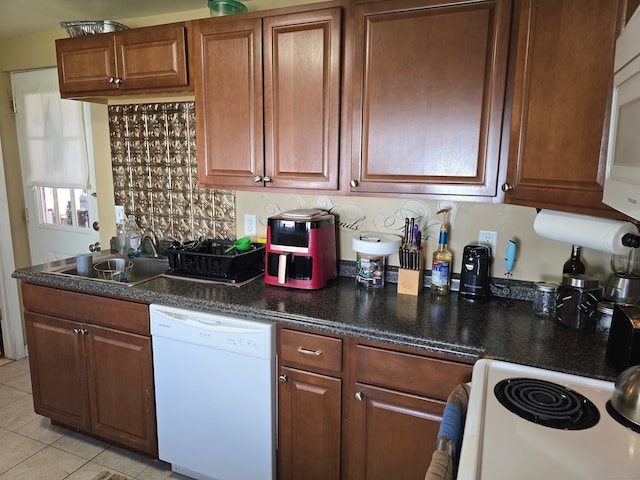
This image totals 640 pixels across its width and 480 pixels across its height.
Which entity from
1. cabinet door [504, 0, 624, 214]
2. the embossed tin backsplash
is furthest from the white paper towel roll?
the embossed tin backsplash

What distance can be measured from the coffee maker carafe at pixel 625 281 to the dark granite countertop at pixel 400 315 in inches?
6.2

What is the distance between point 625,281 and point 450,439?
99cm

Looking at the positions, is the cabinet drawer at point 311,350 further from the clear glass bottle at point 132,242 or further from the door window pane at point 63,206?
the door window pane at point 63,206

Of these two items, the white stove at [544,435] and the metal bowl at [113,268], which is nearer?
the white stove at [544,435]

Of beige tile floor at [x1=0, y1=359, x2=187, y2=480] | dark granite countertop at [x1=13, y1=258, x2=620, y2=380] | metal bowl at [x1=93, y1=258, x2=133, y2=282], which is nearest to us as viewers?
dark granite countertop at [x1=13, y1=258, x2=620, y2=380]

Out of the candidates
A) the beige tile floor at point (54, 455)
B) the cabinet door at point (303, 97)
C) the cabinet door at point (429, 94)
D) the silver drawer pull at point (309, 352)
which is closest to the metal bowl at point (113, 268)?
the beige tile floor at point (54, 455)

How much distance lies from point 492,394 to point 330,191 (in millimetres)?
1055

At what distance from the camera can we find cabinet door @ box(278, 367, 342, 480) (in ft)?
5.32

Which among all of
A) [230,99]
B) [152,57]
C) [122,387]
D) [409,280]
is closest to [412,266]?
[409,280]

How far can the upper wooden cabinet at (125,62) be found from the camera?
203cm

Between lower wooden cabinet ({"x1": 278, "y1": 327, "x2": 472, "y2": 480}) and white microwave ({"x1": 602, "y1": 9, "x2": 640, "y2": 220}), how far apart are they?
73 cm

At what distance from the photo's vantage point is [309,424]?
166 cm

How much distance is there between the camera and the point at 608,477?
0.84 m

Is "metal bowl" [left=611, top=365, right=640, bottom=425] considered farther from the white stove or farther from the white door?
the white door
